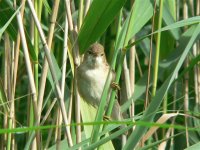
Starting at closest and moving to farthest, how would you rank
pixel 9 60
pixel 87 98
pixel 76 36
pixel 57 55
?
pixel 76 36, pixel 9 60, pixel 87 98, pixel 57 55

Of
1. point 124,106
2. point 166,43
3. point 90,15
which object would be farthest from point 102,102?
point 166,43

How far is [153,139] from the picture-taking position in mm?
2705

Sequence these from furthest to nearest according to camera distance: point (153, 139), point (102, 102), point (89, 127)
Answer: point (153, 139)
point (89, 127)
point (102, 102)

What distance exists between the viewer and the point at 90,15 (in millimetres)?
1734

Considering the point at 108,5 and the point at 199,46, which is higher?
the point at 108,5

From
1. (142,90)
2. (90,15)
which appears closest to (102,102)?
(90,15)

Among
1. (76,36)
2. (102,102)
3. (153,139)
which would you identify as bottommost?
(153,139)

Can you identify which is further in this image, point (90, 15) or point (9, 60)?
point (9, 60)

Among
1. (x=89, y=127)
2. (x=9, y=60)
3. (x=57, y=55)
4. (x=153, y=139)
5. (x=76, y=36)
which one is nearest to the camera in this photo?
(x=76, y=36)

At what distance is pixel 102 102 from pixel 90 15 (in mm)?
365

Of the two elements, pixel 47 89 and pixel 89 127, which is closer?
pixel 89 127

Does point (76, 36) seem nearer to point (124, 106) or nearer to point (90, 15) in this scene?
point (90, 15)

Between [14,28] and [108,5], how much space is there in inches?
17.5

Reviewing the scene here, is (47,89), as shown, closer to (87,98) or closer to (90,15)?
(87,98)
